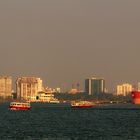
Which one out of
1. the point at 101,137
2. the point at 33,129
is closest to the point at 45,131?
the point at 33,129

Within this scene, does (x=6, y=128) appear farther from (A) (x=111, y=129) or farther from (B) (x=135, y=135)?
(B) (x=135, y=135)

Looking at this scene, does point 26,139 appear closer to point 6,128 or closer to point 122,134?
point 122,134

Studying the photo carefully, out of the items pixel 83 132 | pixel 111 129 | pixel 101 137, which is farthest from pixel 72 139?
pixel 111 129

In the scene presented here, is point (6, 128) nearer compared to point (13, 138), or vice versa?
point (13, 138)

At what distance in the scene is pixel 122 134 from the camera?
304ft

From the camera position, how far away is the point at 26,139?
84.4 meters

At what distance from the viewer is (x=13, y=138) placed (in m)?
85.5

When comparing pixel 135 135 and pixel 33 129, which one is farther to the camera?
pixel 33 129

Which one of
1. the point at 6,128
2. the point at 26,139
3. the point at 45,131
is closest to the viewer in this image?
the point at 26,139

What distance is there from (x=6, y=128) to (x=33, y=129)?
4.13m

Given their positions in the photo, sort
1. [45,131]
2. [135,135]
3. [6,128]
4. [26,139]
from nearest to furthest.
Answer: [26,139] → [135,135] → [45,131] → [6,128]

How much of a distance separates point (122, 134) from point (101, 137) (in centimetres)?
535

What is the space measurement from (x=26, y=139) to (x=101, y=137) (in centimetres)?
838

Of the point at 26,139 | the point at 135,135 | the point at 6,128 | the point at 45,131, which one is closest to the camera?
the point at 26,139
